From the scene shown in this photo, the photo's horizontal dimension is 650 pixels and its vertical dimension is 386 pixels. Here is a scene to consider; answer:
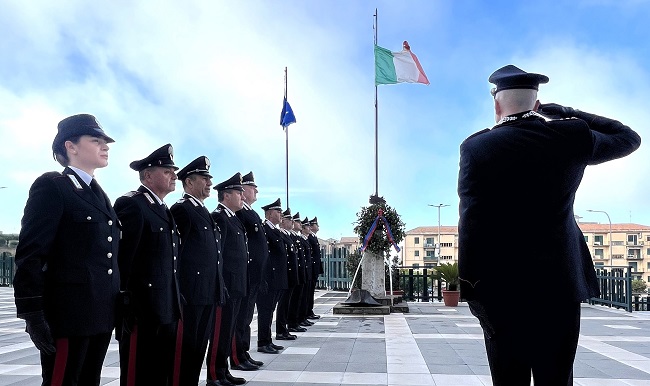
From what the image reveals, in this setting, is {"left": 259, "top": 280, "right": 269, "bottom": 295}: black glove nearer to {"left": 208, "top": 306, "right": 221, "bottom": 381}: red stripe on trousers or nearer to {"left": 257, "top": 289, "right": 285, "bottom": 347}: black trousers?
{"left": 257, "top": 289, "right": 285, "bottom": 347}: black trousers

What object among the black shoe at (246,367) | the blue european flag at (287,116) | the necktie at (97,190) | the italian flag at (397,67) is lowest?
the black shoe at (246,367)

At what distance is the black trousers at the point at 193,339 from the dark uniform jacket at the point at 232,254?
3.15 feet

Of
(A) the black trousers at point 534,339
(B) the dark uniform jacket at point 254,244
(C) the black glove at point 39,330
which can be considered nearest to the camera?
(A) the black trousers at point 534,339

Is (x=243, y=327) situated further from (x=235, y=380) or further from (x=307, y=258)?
(x=307, y=258)

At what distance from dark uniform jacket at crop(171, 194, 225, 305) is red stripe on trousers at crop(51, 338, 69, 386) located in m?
1.70

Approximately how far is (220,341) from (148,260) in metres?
2.04

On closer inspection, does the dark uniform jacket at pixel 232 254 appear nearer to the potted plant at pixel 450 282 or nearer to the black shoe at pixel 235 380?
the black shoe at pixel 235 380

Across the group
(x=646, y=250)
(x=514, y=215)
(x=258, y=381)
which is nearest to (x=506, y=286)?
(x=514, y=215)

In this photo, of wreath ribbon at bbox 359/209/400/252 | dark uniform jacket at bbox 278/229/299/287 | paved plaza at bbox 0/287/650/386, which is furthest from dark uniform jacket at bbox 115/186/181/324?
wreath ribbon at bbox 359/209/400/252

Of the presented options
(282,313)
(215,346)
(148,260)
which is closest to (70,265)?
(148,260)

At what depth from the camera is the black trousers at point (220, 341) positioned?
5.73 m

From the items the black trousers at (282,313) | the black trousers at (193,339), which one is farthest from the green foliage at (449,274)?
the black trousers at (193,339)

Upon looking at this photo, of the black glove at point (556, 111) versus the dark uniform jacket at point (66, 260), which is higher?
the black glove at point (556, 111)

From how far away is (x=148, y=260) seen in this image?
407cm
